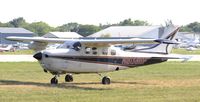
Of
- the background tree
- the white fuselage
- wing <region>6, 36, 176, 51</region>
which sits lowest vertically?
the background tree

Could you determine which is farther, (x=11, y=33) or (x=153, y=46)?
(x=11, y=33)

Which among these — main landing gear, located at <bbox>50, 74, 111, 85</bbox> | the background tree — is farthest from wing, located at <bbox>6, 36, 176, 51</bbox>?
the background tree

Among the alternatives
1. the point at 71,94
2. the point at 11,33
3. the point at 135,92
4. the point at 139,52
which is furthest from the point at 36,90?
the point at 11,33

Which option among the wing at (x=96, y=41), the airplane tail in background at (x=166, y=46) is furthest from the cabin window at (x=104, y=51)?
the airplane tail in background at (x=166, y=46)

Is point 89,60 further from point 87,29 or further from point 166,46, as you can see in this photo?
point 87,29

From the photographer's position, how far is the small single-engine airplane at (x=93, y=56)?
2200 cm

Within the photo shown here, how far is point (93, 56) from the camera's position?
75.8ft

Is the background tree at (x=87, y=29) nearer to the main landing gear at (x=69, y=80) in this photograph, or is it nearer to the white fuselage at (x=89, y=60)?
the white fuselage at (x=89, y=60)

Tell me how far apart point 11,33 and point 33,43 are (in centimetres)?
13339

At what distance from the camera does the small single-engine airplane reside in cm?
2200

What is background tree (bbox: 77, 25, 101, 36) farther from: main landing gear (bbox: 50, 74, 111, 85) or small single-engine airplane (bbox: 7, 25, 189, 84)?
main landing gear (bbox: 50, 74, 111, 85)

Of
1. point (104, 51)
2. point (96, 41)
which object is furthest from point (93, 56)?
point (96, 41)

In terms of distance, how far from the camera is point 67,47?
891 inches

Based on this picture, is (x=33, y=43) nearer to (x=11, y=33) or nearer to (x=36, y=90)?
(x=36, y=90)
